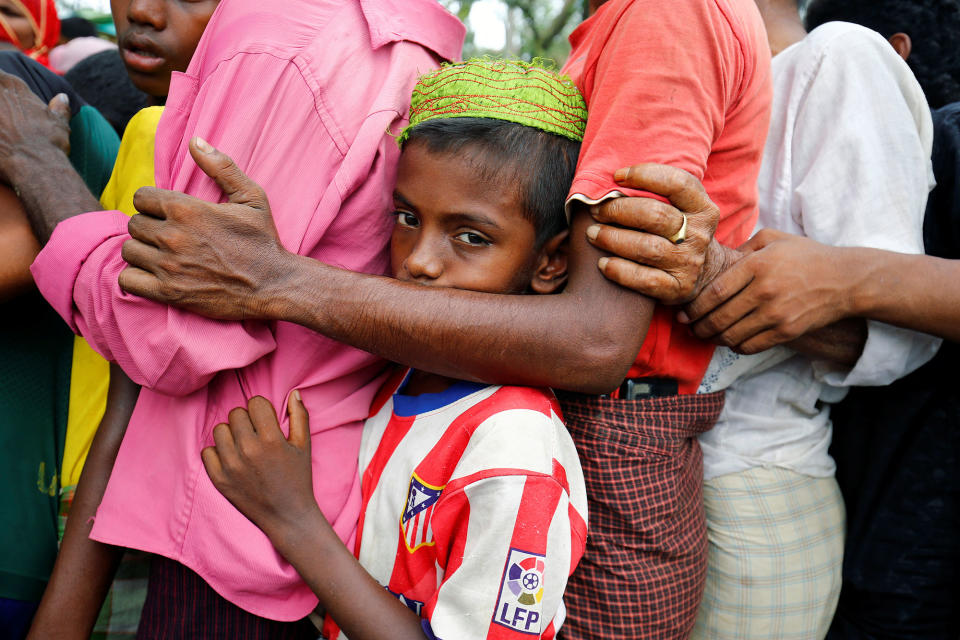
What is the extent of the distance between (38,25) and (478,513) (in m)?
2.96

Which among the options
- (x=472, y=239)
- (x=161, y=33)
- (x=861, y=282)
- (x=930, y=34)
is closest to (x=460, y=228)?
(x=472, y=239)

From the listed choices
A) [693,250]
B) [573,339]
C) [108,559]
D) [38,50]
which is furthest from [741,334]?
[38,50]

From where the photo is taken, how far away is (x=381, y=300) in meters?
1.40

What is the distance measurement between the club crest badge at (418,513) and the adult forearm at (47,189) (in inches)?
41.2

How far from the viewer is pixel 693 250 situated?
54.6 inches

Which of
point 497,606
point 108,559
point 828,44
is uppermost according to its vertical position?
point 828,44

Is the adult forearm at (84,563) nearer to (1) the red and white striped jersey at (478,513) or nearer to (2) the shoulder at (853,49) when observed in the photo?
(1) the red and white striped jersey at (478,513)

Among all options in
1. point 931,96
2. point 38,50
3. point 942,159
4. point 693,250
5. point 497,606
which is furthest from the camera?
point 38,50

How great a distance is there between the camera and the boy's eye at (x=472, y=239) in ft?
5.02

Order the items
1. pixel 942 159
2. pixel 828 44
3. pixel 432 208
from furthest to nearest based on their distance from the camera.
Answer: pixel 942 159, pixel 828 44, pixel 432 208

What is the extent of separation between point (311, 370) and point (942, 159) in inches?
72.6

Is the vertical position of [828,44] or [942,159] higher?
[828,44]

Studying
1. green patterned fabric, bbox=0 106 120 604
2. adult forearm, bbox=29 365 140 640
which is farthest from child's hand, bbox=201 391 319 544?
green patterned fabric, bbox=0 106 120 604

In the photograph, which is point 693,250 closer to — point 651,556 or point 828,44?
point 651,556
